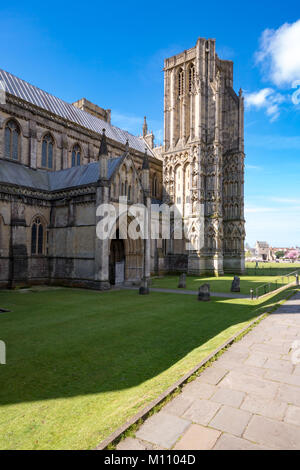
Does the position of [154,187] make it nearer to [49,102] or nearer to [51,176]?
[49,102]

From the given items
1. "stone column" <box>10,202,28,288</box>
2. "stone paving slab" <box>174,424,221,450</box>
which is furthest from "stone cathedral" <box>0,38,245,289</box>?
"stone paving slab" <box>174,424,221,450</box>

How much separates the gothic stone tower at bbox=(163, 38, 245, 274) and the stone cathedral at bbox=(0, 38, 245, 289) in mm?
146

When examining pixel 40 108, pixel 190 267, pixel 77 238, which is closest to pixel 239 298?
pixel 77 238

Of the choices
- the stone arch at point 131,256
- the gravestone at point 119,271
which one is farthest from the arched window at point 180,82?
the gravestone at point 119,271

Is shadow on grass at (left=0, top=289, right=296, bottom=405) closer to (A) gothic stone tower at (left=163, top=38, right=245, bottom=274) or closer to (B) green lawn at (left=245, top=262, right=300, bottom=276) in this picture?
(A) gothic stone tower at (left=163, top=38, right=245, bottom=274)

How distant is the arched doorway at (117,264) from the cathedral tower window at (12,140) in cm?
1220

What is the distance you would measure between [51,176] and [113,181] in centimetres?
820

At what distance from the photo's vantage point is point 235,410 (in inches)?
182

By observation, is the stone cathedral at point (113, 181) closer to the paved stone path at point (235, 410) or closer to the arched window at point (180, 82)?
the arched window at point (180, 82)

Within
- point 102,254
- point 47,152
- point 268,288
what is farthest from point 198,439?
point 47,152

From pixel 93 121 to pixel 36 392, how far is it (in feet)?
118

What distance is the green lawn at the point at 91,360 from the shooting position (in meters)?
4.33

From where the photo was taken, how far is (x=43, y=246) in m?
23.8
